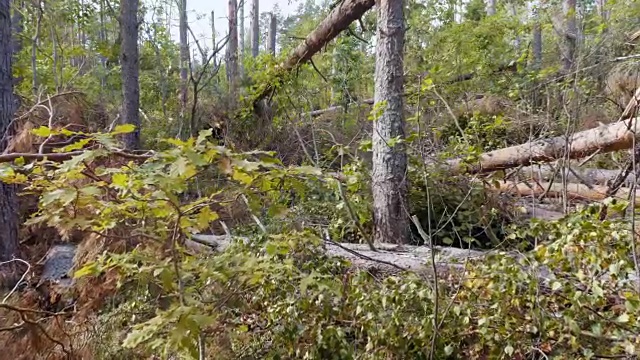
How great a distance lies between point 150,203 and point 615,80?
594cm

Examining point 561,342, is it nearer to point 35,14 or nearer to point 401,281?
point 401,281

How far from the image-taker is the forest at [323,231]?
1.63m

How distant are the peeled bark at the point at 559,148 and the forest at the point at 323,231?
2 cm

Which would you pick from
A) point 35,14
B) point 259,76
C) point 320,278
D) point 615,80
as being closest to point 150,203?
point 320,278

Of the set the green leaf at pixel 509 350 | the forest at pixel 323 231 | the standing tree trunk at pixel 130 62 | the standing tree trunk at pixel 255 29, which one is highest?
the standing tree trunk at pixel 255 29

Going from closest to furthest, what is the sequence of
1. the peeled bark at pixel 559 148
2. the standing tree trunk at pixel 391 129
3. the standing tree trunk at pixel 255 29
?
the peeled bark at pixel 559 148
the standing tree trunk at pixel 391 129
the standing tree trunk at pixel 255 29

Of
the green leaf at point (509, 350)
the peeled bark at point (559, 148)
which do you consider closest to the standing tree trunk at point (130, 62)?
the peeled bark at point (559, 148)


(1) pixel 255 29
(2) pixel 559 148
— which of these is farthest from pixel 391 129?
(1) pixel 255 29

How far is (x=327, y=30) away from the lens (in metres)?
5.24

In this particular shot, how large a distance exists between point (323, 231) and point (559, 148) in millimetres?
2340

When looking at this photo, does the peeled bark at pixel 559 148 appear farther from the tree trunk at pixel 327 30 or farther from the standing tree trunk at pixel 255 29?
the standing tree trunk at pixel 255 29

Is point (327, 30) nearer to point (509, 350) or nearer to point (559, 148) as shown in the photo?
point (559, 148)

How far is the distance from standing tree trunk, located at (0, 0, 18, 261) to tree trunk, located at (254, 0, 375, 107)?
323 centimetres

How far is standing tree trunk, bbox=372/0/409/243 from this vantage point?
3912 millimetres
